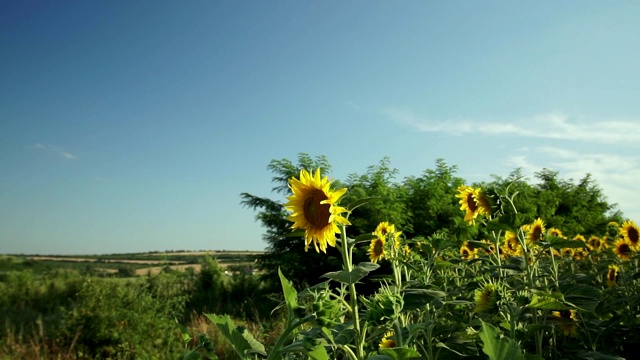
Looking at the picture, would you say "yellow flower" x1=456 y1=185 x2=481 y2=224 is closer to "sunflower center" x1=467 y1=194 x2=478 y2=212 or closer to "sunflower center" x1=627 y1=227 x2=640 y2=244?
"sunflower center" x1=467 y1=194 x2=478 y2=212

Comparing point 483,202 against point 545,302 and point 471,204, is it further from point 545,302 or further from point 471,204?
point 545,302

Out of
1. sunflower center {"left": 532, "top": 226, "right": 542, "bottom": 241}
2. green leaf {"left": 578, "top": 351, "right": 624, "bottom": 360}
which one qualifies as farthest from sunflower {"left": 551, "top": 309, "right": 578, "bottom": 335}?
sunflower center {"left": 532, "top": 226, "right": 542, "bottom": 241}

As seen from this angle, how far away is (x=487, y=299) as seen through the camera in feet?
5.82

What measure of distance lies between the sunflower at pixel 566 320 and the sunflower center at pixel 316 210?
1.25m

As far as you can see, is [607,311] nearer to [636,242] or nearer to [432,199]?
[636,242]

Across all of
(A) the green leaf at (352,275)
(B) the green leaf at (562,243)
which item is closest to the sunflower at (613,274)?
(B) the green leaf at (562,243)

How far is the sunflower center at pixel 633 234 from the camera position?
14.0ft

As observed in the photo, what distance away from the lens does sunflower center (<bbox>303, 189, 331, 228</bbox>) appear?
1.61 meters

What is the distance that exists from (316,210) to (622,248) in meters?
3.77

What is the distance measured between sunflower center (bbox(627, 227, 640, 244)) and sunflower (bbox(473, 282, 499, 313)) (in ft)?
10.7

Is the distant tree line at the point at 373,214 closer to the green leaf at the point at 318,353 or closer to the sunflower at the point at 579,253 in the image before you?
the sunflower at the point at 579,253

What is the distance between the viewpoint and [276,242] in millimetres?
9547

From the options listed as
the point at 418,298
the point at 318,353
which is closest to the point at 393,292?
the point at 418,298

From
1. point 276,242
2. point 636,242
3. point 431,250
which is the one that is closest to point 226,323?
point 431,250
